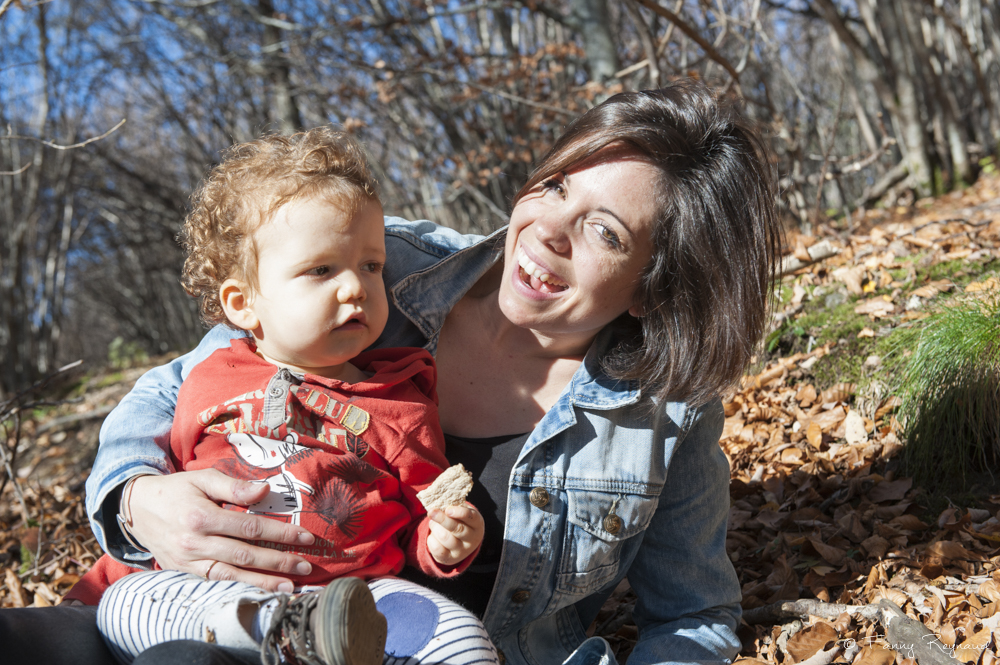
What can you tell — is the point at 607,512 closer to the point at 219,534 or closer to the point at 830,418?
the point at 219,534

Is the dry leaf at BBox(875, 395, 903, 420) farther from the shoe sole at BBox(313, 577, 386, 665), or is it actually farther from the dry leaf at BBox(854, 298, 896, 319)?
the shoe sole at BBox(313, 577, 386, 665)

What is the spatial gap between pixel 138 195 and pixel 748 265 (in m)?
9.03

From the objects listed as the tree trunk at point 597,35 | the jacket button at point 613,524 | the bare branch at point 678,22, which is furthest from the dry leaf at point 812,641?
the tree trunk at point 597,35

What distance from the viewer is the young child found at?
1515 millimetres

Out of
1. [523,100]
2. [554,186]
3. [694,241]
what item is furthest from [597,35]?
[694,241]

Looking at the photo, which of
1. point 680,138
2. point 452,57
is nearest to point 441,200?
point 452,57

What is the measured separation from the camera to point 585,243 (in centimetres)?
201

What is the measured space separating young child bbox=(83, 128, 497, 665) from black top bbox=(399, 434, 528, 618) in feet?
0.78

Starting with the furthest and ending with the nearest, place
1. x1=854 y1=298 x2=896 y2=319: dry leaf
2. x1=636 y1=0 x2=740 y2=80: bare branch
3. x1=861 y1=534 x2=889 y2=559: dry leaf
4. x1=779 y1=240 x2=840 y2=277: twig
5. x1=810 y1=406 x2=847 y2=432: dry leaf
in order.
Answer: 1. x1=779 y1=240 x2=840 y2=277: twig
2. x1=854 y1=298 x2=896 y2=319: dry leaf
3. x1=636 y1=0 x2=740 y2=80: bare branch
4. x1=810 y1=406 x2=847 y2=432: dry leaf
5. x1=861 y1=534 x2=889 y2=559: dry leaf

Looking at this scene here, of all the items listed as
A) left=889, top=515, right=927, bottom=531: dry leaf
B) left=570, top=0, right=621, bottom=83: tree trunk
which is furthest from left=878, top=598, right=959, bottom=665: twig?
left=570, top=0, right=621, bottom=83: tree trunk

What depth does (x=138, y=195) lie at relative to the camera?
9.17 metres

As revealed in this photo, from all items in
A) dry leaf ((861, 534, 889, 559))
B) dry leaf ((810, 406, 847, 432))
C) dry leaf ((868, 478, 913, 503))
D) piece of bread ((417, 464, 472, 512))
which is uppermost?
piece of bread ((417, 464, 472, 512))

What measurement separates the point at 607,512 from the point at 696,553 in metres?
0.29

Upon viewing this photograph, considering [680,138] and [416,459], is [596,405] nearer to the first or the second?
[416,459]
